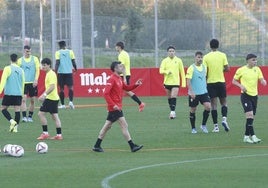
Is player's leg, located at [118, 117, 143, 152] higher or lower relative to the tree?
lower

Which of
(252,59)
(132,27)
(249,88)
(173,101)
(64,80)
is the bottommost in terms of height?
(173,101)

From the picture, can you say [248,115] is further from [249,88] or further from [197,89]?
[197,89]

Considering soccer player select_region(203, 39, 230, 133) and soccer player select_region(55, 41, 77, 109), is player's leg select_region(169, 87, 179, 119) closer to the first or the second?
soccer player select_region(203, 39, 230, 133)

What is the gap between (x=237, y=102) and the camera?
1289 inches

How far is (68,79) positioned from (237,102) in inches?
271

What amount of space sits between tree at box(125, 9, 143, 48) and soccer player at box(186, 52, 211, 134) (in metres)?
22.2

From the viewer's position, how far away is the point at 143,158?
16578mm

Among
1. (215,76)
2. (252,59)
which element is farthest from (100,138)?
(215,76)

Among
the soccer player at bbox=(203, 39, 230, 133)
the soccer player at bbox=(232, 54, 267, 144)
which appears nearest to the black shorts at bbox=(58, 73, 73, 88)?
the soccer player at bbox=(203, 39, 230, 133)

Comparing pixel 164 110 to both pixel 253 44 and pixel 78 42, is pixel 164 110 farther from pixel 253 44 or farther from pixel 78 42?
pixel 253 44

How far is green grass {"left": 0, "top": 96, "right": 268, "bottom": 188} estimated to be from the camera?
45.3 feet

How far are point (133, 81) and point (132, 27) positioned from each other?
700cm

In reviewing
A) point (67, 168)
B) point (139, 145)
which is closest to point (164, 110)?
point (139, 145)

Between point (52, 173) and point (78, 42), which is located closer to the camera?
point (52, 173)
